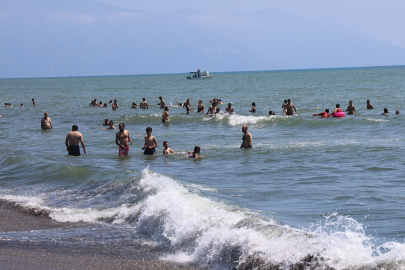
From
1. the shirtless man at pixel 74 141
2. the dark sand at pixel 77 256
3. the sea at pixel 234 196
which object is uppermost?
the shirtless man at pixel 74 141

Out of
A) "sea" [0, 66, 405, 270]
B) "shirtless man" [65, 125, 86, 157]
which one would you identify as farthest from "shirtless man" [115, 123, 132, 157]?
"shirtless man" [65, 125, 86, 157]

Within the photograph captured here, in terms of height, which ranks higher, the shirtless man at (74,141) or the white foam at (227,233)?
the shirtless man at (74,141)

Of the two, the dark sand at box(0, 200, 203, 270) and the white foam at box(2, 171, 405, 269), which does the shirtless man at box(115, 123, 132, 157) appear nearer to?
the white foam at box(2, 171, 405, 269)

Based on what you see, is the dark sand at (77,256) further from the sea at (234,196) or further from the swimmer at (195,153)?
the swimmer at (195,153)

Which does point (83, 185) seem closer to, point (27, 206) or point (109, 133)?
point (27, 206)

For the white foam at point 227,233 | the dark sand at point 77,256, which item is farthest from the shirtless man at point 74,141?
the dark sand at point 77,256

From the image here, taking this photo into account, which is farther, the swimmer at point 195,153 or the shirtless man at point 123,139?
the shirtless man at point 123,139

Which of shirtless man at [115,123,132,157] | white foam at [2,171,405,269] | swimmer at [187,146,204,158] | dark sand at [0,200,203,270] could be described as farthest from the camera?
shirtless man at [115,123,132,157]

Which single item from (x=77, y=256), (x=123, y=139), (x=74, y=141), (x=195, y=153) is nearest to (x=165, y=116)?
(x=123, y=139)

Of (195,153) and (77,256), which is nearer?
(77,256)

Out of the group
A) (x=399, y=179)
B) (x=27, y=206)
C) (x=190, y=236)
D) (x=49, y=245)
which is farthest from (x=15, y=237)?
(x=399, y=179)

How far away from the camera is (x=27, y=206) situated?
9539 millimetres

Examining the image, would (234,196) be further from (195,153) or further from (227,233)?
(195,153)


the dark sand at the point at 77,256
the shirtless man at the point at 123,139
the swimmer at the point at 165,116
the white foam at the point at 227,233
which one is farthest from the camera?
the swimmer at the point at 165,116
